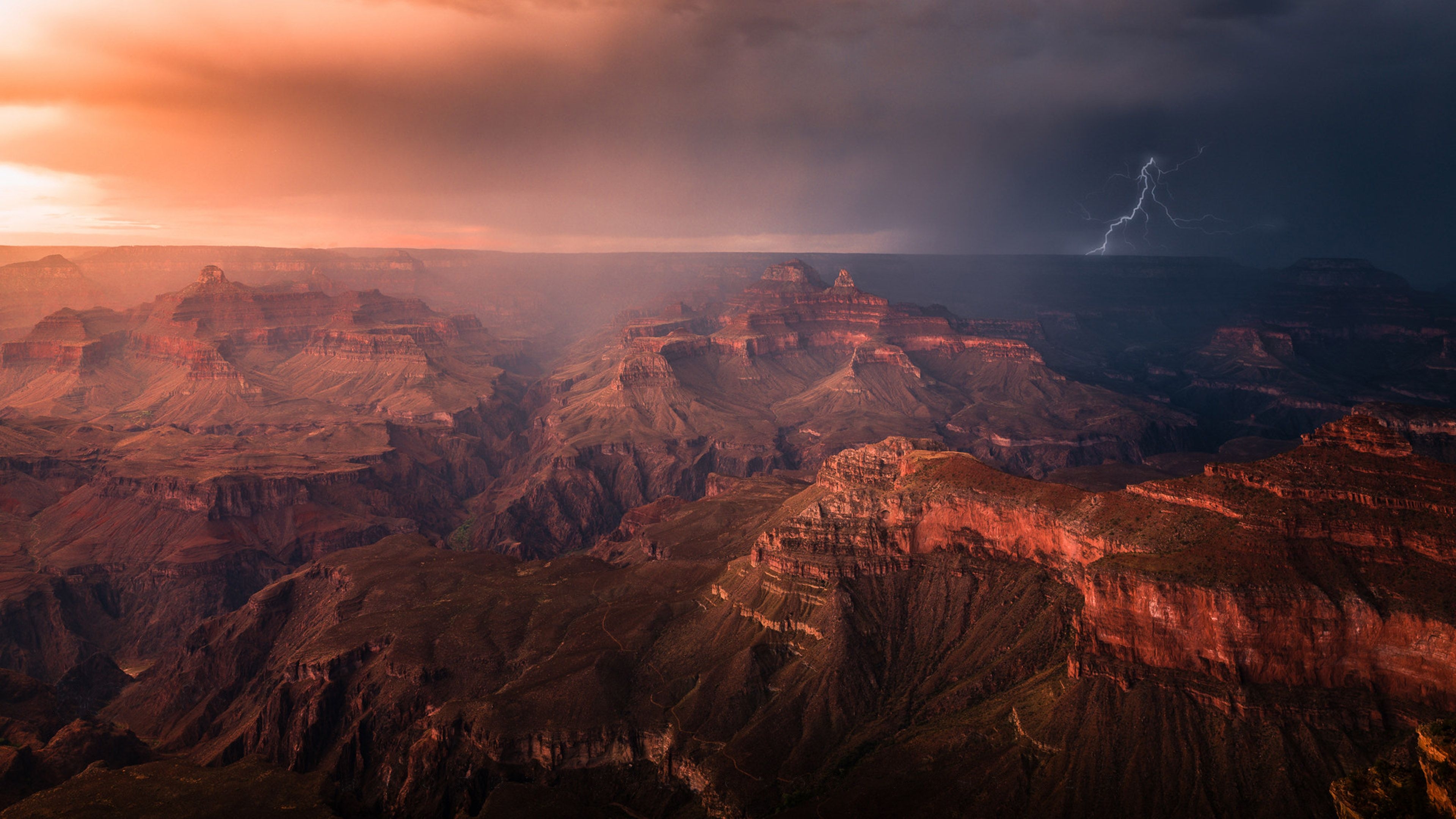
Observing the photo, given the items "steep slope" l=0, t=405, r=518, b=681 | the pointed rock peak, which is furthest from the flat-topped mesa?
"steep slope" l=0, t=405, r=518, b=681

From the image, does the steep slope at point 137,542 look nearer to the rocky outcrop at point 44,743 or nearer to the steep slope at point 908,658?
the steep slope at point 908,658

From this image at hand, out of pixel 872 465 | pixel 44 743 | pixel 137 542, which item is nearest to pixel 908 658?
pixel 872 465

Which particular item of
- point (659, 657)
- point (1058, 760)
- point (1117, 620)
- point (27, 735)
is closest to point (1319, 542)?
point (1117, 620)

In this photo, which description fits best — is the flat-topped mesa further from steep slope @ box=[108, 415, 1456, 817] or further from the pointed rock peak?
the pointed rock peak

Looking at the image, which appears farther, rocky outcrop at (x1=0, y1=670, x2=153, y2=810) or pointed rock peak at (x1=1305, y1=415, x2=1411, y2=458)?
rocky outcrop at (x1=0, y1=670, x2=153, y2=810)

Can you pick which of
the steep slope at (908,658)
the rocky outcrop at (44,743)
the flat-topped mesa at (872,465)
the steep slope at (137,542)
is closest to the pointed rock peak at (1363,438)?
the steep slope at (908,658)

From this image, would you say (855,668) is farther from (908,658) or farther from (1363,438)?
(1363,438)
